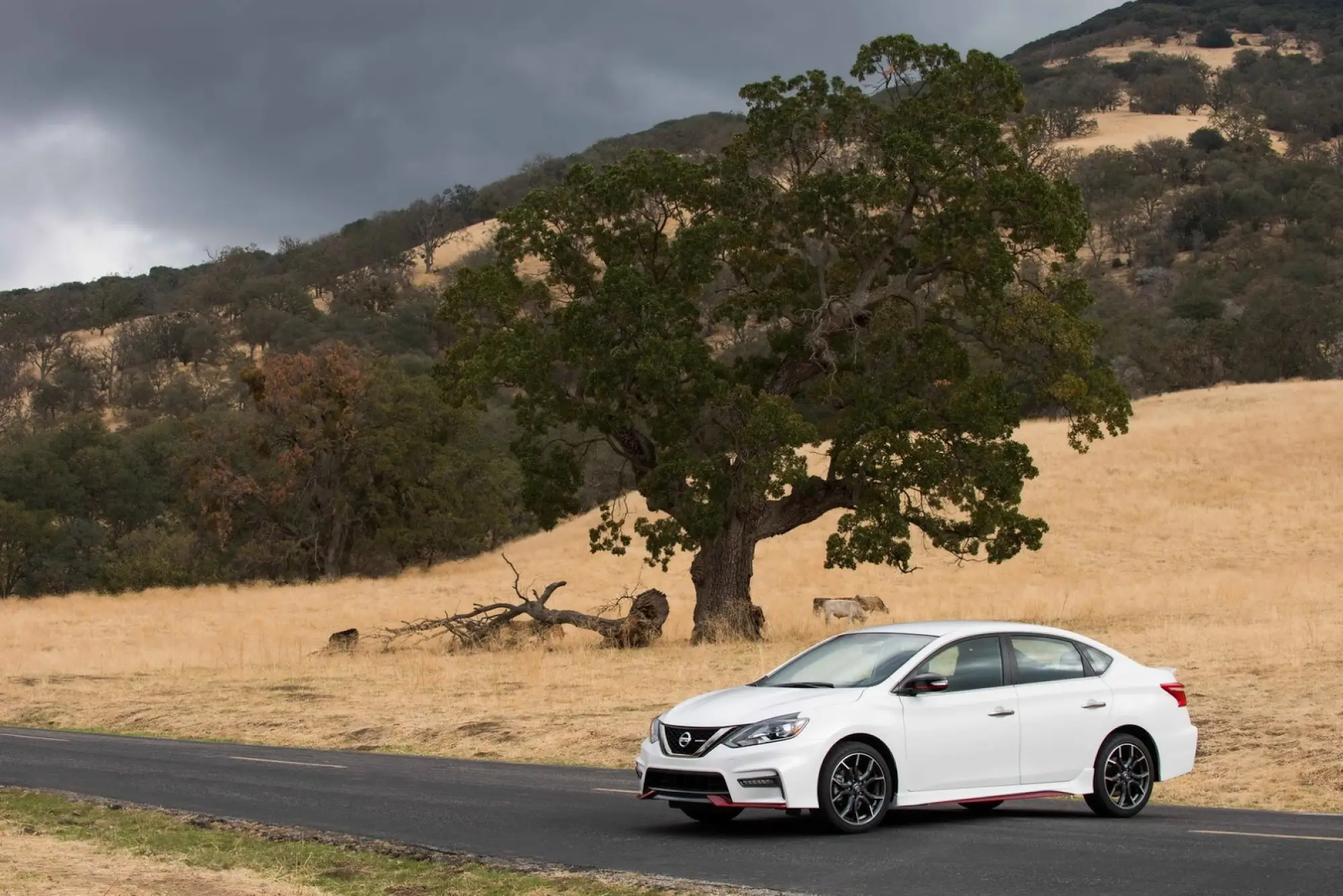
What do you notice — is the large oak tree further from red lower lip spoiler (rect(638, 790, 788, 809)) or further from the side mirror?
red lower lip spoiler (rect(638, 790, 788, 809))

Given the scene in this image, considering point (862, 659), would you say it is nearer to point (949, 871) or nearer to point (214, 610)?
point (949, 871)

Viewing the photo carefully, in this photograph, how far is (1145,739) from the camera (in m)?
12.3

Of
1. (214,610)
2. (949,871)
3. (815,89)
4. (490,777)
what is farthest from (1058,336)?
(214,610)

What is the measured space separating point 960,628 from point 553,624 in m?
20.1

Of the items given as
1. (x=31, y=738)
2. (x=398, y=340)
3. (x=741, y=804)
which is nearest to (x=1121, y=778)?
(x=741, y=804)

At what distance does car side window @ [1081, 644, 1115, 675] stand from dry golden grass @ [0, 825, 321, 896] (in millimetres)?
6318

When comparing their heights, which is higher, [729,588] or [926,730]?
[729,588]

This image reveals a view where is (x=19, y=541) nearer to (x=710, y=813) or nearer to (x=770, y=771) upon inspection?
(x=710, y=813)

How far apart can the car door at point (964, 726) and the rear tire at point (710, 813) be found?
1501 millimetres

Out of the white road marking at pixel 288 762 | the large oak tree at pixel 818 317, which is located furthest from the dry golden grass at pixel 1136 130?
the white road marking at pixel 288 762

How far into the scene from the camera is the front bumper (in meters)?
10.6

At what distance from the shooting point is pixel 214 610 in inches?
1815

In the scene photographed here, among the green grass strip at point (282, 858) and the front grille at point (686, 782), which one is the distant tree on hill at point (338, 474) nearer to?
the green grass strip at point (282, 858)

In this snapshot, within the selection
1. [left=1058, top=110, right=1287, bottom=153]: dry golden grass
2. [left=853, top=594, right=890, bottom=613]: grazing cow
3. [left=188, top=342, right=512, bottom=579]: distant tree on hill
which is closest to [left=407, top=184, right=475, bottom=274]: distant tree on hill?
[left=1058, top=110, right=1287, bottom=153]: dry golden grass
